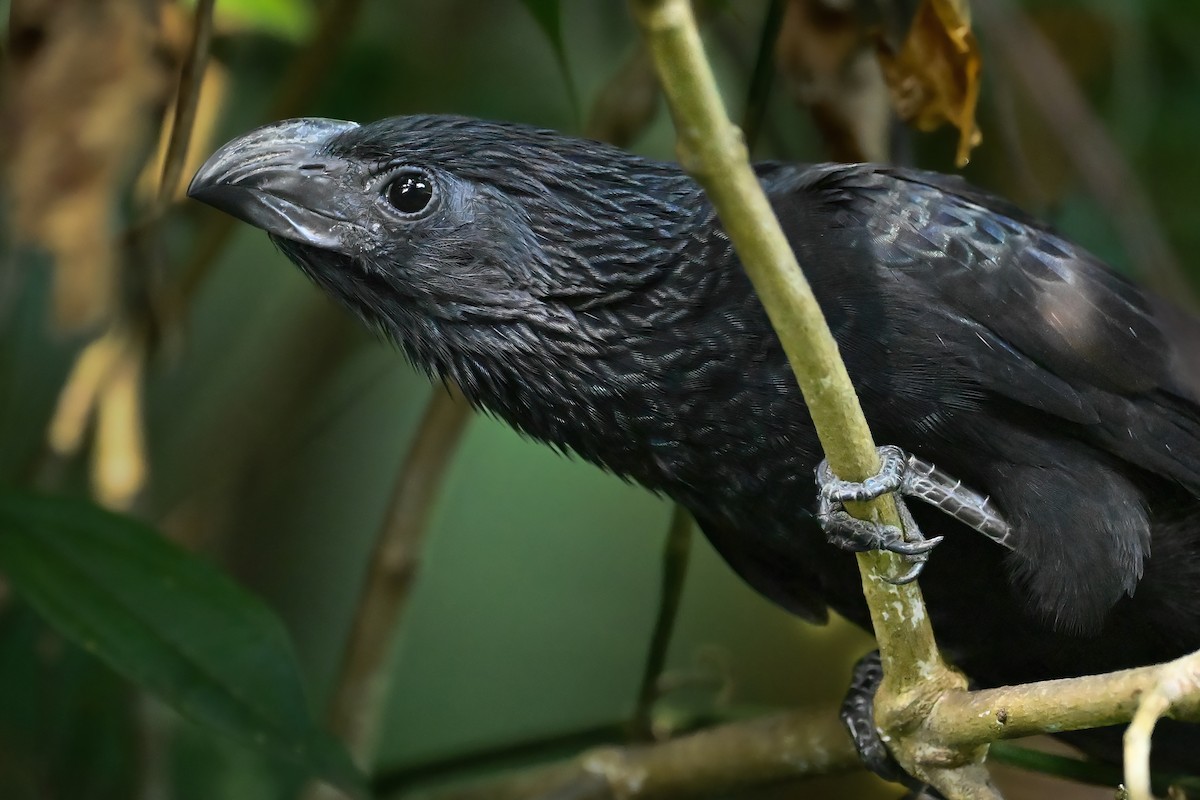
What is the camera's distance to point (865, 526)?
1288 millimetres

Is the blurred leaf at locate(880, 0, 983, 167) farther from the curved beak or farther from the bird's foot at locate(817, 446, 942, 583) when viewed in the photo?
the curved beak

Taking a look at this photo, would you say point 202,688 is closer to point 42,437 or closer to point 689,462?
point 689,462

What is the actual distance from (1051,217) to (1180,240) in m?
0.92

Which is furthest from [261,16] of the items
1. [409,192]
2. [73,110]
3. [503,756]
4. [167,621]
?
[503,756]

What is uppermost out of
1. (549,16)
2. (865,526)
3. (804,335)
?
(549,16)

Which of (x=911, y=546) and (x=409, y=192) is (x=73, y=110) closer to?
(x=409, y=192)

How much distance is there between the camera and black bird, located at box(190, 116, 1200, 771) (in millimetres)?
1496

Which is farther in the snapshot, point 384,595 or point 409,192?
point 384,595

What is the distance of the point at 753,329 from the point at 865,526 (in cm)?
33

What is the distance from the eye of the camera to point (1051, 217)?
8.34ft

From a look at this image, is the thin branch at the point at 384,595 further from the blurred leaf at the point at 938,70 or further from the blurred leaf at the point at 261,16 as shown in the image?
the blurred leaf at the point at 938,70

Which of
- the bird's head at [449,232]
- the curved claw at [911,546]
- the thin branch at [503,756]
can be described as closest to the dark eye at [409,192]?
the bird's head at [449,232]

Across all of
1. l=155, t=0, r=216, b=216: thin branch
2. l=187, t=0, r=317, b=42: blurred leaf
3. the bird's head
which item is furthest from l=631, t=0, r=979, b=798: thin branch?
l=187, t=0, r=317, b=42: blurred leaf

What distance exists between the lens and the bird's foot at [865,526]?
124 centimetres
